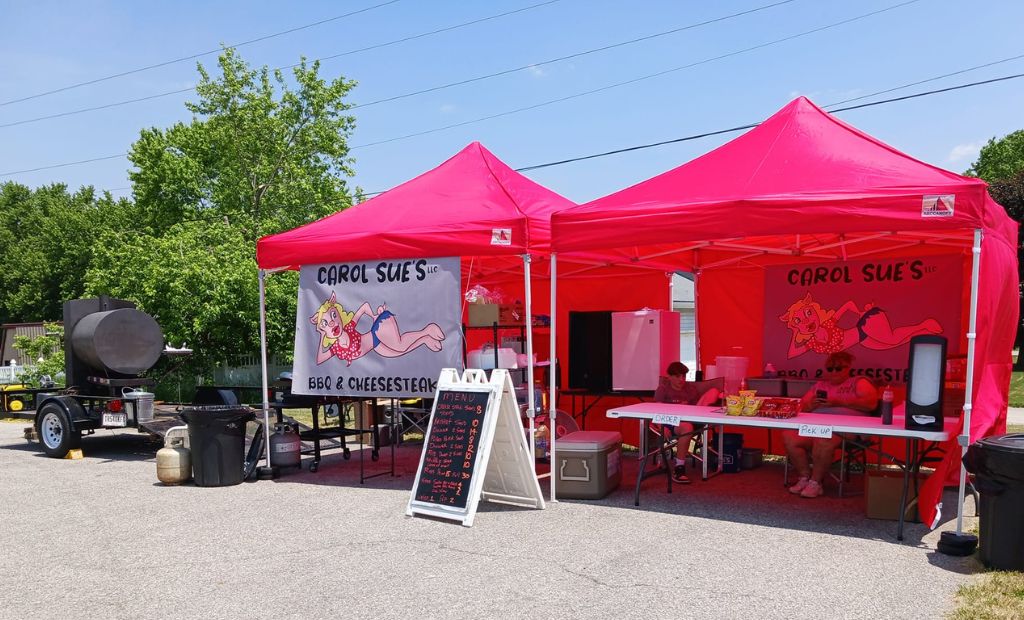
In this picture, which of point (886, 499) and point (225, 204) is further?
point (225, 204)

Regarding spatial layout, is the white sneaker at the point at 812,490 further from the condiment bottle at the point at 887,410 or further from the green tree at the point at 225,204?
the green tree at the point at 225,204

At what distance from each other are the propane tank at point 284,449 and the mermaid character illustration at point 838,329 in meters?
5.35

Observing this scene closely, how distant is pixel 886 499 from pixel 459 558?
10.7 ft

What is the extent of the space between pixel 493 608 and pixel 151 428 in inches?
261

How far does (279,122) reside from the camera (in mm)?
23844

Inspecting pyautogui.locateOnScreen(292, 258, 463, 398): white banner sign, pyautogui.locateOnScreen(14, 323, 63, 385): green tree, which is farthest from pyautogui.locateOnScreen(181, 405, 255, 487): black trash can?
pyautogui.locateOnScreen(14, 323, 63, 385): green tree

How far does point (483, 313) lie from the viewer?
813cm

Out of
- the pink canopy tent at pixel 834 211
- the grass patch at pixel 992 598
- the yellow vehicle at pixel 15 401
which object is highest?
the pink canopy tent at pixel 834 211

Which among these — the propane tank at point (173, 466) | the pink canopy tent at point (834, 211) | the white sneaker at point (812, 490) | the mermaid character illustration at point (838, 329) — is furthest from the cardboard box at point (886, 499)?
the propane tank at point (173, 466)

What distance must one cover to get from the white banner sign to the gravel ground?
1059 mm

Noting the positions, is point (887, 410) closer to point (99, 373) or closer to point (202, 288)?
point (99, 373)

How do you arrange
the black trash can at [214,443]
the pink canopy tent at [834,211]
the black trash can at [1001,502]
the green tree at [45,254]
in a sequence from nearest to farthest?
the black trash can at [1001,502] < the pink canopy tent at [834,211] < the black trash can at [214,443] < the green tree at [45,254]

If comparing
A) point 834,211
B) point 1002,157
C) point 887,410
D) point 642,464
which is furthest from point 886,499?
point 1002,157

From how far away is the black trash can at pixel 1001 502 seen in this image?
A: 15.2 ft
